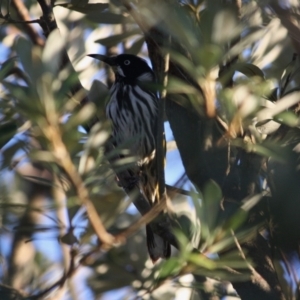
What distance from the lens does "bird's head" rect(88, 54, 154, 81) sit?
386cm

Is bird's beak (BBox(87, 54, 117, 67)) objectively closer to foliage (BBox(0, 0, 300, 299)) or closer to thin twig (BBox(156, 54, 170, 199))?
foliage (BBox(0, 0, 300, 299))

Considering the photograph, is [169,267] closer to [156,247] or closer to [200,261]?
[200,261]

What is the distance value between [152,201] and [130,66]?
2.84ft

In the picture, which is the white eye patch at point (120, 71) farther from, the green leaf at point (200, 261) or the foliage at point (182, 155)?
the green leaf at point (200, 261)

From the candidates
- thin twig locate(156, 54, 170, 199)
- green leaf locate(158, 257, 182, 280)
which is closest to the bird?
thin twig locate(156, 54, 170, 199)

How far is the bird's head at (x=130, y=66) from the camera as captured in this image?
386cm

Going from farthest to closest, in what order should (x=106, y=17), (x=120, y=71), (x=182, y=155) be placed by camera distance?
(x=120, y=71) → (x=182, y=155) → (x=106, y=17)

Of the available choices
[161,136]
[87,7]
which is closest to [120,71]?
[87,7]

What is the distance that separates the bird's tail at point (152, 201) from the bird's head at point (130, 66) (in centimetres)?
53

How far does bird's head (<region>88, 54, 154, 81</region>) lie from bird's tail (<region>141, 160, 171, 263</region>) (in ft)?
1.74

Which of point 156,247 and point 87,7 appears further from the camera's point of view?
point 156,247

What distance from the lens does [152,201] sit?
11.6 ft

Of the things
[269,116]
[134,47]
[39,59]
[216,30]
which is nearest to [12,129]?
[39,59]

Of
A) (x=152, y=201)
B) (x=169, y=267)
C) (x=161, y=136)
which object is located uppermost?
(x=169, y=267)
